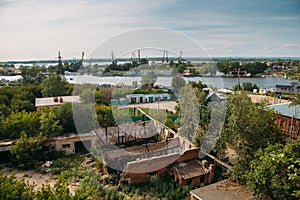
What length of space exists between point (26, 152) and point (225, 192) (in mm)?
6004

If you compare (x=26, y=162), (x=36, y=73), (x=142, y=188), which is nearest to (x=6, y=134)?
(x=26, y=162)

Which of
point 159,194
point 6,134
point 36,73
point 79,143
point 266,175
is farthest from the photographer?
point 36,73

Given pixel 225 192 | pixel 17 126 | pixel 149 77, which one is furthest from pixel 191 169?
pixel 17 126

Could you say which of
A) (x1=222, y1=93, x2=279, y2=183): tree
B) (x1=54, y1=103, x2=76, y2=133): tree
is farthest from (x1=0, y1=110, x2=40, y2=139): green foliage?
(x1=222, y1=93, x2=279, y2=183): tree

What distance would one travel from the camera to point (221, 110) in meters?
6.98

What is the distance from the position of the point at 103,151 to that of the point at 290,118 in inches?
241

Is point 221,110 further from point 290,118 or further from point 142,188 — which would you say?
point 142,188

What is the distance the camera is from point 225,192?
17.6 feet

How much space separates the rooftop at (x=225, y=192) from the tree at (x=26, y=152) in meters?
5.13

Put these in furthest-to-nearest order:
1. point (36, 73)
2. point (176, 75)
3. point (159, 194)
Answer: point (36, 73) → point (176, 75) → point (159, 194)

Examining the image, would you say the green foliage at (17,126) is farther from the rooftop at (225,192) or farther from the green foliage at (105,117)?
the rooftop at (225,192)

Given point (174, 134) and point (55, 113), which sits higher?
point (55, 113)

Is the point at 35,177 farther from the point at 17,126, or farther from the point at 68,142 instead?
the point at 17,126

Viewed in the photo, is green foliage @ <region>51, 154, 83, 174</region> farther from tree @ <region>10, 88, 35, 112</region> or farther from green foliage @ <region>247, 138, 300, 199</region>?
green foliage @ <region>247, 138, 300, 199</region>
